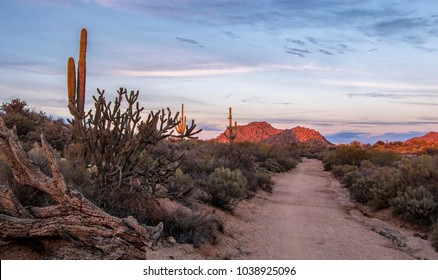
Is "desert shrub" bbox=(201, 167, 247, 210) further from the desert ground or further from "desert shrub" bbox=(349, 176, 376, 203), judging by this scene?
"desert shrub" bbox=(349, 176, 376, 203)

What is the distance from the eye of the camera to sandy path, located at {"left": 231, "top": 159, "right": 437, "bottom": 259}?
28.8ft

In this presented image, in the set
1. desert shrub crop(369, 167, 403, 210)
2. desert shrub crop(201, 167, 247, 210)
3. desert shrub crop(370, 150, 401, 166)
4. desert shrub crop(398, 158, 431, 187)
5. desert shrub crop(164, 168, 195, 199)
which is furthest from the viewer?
desert shrub crop(370, 150, 401, 166)

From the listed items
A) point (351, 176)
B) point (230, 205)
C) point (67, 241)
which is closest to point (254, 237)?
point (230, 205)

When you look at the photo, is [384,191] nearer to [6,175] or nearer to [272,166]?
[6,175]

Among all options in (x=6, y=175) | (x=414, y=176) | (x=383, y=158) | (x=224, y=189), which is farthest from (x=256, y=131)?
(x=6, y=175)

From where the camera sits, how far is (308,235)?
33.1ft

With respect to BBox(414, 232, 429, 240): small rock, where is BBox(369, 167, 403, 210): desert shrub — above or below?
above

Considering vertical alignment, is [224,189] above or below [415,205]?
above

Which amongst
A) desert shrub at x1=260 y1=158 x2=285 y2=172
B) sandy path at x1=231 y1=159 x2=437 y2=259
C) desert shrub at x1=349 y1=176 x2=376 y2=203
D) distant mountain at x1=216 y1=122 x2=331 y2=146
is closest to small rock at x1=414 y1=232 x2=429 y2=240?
sandy path at x1=231 y1=159 x2=437 y2=259

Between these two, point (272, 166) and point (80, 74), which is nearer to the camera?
point (80, 74)

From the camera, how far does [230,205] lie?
12109 millimetres

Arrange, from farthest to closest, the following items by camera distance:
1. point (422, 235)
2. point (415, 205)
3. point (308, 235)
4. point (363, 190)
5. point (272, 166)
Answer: point (272, 166)
point (363, 190)
point (415, 205)
point (422, 235)
point (308, 235)

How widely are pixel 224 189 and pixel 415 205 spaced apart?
16.1 ft

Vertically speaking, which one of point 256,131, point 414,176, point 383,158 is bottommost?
point 383,158
